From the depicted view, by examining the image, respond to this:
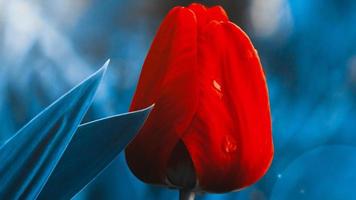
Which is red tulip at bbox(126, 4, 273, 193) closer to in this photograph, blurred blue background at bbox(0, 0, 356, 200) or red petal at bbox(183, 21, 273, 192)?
red petal at bbox(183, 21, 273, 192)

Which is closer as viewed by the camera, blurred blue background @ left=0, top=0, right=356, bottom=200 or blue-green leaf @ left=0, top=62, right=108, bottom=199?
blue-green leaf @ left=0, top=62, right=108, bottom=199

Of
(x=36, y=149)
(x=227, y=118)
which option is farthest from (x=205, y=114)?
(x=36, y=149)

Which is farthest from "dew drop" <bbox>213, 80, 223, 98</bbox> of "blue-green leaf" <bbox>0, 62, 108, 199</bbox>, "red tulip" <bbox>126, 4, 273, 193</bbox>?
"blue-green leaf" <bbox>0, 62, 108, 199</bbox>

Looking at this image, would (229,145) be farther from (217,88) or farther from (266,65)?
(266,65)

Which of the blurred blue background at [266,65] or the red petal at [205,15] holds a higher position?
the red petal at [205,15]

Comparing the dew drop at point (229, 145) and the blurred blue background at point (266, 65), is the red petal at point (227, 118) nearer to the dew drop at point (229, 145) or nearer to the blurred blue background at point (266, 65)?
the dew drop at point (229, 145)

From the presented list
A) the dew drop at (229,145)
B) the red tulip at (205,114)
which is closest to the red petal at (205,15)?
the red tulip at (205,114)
